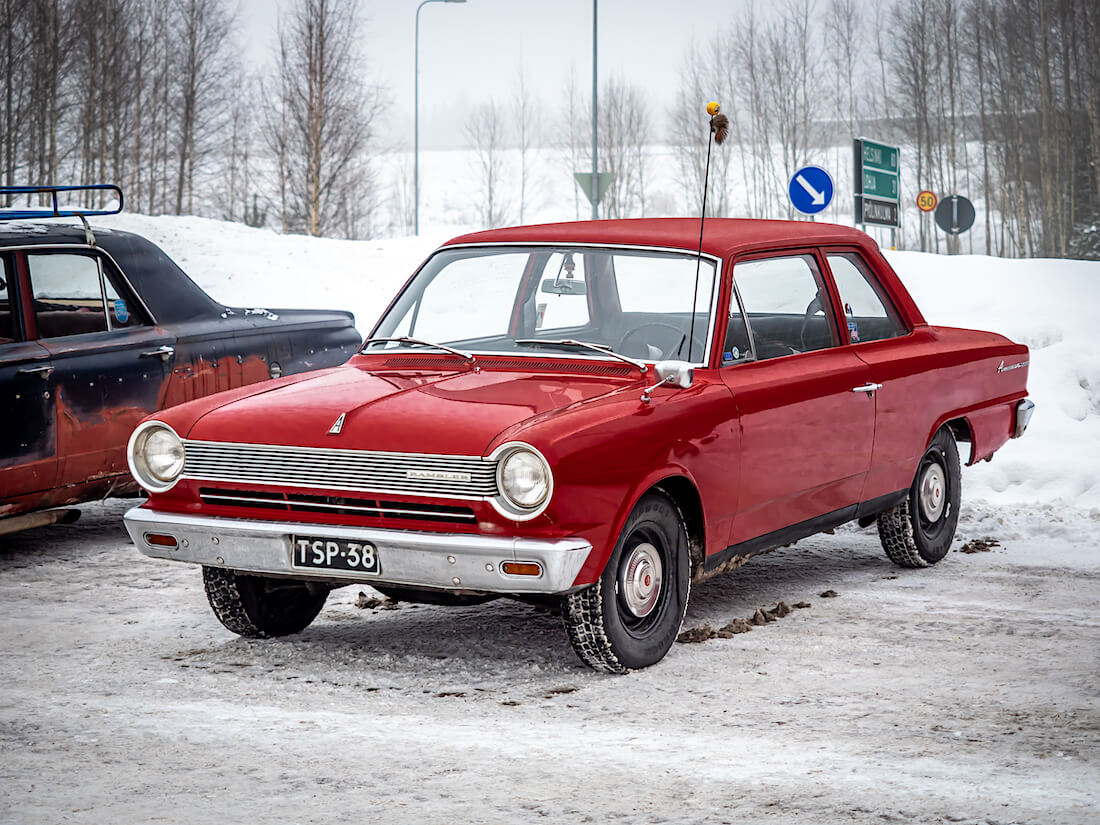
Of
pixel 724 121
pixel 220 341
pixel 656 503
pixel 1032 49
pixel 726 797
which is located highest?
pixel 1032 49

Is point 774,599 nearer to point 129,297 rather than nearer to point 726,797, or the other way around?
point 726,797

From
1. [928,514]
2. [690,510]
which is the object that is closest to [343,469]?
[690,510]

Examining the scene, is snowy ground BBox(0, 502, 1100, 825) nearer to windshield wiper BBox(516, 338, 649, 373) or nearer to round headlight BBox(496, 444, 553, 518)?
round headlight BBox(496, 444, 553, 518)

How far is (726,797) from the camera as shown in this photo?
3994mm

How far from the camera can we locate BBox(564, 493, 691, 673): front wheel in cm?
520

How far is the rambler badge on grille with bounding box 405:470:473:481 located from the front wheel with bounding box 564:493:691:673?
64 centimetres

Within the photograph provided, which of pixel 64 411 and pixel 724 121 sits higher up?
pixel 724 121

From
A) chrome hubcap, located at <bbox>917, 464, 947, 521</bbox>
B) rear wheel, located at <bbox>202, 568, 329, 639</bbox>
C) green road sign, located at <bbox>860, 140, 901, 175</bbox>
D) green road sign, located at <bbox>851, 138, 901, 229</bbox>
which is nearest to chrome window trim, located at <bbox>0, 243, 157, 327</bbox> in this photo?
rear wheel, located at <bbox>202, 568, 329, 639</bbox>

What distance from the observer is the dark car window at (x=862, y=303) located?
280 inches

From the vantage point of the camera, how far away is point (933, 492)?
777 centimetres

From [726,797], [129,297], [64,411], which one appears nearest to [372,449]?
[726,797]

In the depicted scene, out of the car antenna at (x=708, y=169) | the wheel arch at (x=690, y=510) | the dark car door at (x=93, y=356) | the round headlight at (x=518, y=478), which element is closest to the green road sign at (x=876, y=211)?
the dark car door at (x=93, y=356)

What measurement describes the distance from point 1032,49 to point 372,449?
184 feet

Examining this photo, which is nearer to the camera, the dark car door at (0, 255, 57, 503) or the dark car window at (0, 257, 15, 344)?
the dark car door at (0, 255, 57, 503)
